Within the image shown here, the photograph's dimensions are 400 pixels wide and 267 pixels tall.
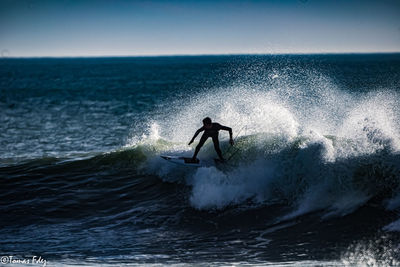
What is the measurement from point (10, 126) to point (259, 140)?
66.1ft

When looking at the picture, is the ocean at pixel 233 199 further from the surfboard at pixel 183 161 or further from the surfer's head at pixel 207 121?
the surfer's head at pixel 207 121

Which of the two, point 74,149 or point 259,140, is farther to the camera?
point 74,149

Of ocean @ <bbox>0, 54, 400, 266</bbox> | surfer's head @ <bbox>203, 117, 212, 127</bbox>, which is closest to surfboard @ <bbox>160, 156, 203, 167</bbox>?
ocean @ <bbox>0, 54, 400, 266</bbox>

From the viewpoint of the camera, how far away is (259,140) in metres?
14.6

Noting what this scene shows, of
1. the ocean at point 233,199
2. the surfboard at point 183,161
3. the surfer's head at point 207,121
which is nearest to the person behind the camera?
the ocean at point 233,199

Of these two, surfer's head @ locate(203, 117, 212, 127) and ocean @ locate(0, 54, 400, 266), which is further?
surfer's head @ locate(203, 117, 212, 127)

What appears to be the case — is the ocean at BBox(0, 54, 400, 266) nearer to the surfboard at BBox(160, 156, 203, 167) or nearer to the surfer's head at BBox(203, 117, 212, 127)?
the surfboard at BBox(160, 156, 203, 167)

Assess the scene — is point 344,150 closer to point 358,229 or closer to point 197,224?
point 358,229

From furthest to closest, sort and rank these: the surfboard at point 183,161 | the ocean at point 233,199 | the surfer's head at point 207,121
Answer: the surfboard at point 183,161 < the surfer's head at point 207,121 < the ocean at point 233,199

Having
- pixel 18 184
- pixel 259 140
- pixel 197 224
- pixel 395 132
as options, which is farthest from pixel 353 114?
pixel 18 184

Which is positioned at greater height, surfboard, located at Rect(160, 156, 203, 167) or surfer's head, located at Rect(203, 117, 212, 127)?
surfer's head, located at Rect(203, 117, 212, 127)

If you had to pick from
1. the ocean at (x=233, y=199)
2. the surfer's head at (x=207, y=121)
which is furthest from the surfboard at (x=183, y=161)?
the surfer's head at (x=207, y=121)

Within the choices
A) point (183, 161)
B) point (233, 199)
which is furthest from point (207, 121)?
point (233, 199)

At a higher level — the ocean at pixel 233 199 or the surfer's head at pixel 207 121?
the surfer's head at pixel 207 121
